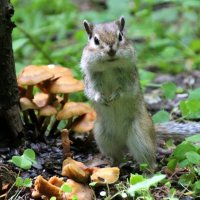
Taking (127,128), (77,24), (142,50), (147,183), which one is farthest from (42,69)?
(77,24)

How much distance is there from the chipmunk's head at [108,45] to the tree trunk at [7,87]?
0.50 m

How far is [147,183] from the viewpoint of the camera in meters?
3.55

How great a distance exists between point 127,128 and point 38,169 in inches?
26.0

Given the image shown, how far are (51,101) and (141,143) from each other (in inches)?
28.4

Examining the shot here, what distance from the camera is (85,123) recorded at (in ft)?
16.5

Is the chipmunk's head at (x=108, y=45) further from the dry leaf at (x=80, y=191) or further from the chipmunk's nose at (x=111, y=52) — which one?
the dry leaf at (x=80, y=191)

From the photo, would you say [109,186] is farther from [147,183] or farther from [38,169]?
[147,183]

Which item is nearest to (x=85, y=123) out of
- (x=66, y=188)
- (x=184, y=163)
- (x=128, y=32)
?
(x=184, y=163)

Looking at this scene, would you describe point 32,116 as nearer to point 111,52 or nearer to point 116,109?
point 116,109

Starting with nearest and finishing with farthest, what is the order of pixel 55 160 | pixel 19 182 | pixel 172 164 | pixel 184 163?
pixel 19 182 < pixel 184 163 < pixel 172 164 < pixel 55 160

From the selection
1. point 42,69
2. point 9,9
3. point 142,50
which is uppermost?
point 9,9

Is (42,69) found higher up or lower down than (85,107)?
higher up

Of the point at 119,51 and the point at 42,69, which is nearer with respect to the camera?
the point at 119,51

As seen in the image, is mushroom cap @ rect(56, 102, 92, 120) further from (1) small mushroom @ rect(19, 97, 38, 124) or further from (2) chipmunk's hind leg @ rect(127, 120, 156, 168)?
A: (2) chipmunk's hind leg @ rect(127, 120, 156, 168)
